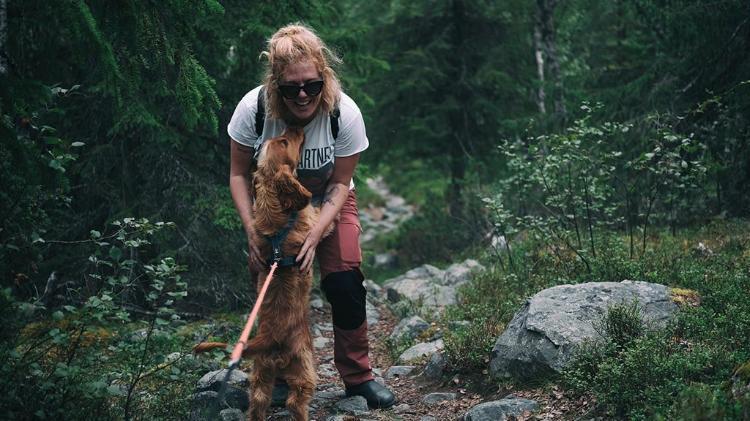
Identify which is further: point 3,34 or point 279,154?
point 279,154

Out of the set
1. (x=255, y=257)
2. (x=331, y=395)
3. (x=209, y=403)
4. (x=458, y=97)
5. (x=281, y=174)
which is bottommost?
(x=331, y=395)

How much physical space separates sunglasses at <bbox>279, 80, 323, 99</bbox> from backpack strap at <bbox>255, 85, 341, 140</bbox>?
8.7 inches

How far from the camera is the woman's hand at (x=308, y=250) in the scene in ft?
14.1

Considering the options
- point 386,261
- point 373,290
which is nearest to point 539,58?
point 386,261

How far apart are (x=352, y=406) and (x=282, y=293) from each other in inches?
48.5

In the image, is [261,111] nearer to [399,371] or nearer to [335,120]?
[335,120]

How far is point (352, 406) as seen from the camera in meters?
5.03

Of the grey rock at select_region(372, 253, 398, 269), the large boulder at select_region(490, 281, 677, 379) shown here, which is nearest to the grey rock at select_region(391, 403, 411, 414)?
the large boulder at select_region(490, 281, 677, 379)

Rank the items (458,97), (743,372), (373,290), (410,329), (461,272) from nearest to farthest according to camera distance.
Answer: (743,372) → (410,329) → (461,272) → (373,290) → (458,97)

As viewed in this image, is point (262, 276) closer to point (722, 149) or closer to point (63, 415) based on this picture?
point (63, 415)

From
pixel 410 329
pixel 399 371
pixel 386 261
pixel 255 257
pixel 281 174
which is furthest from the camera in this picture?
pixel 386 261

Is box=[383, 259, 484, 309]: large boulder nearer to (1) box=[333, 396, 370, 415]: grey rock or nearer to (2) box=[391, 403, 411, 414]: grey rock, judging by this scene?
(2) box=[391, 403, 411, 414]: grey rock

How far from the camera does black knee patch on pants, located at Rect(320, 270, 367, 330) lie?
4797 mm

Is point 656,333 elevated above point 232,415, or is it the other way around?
point 656,333
